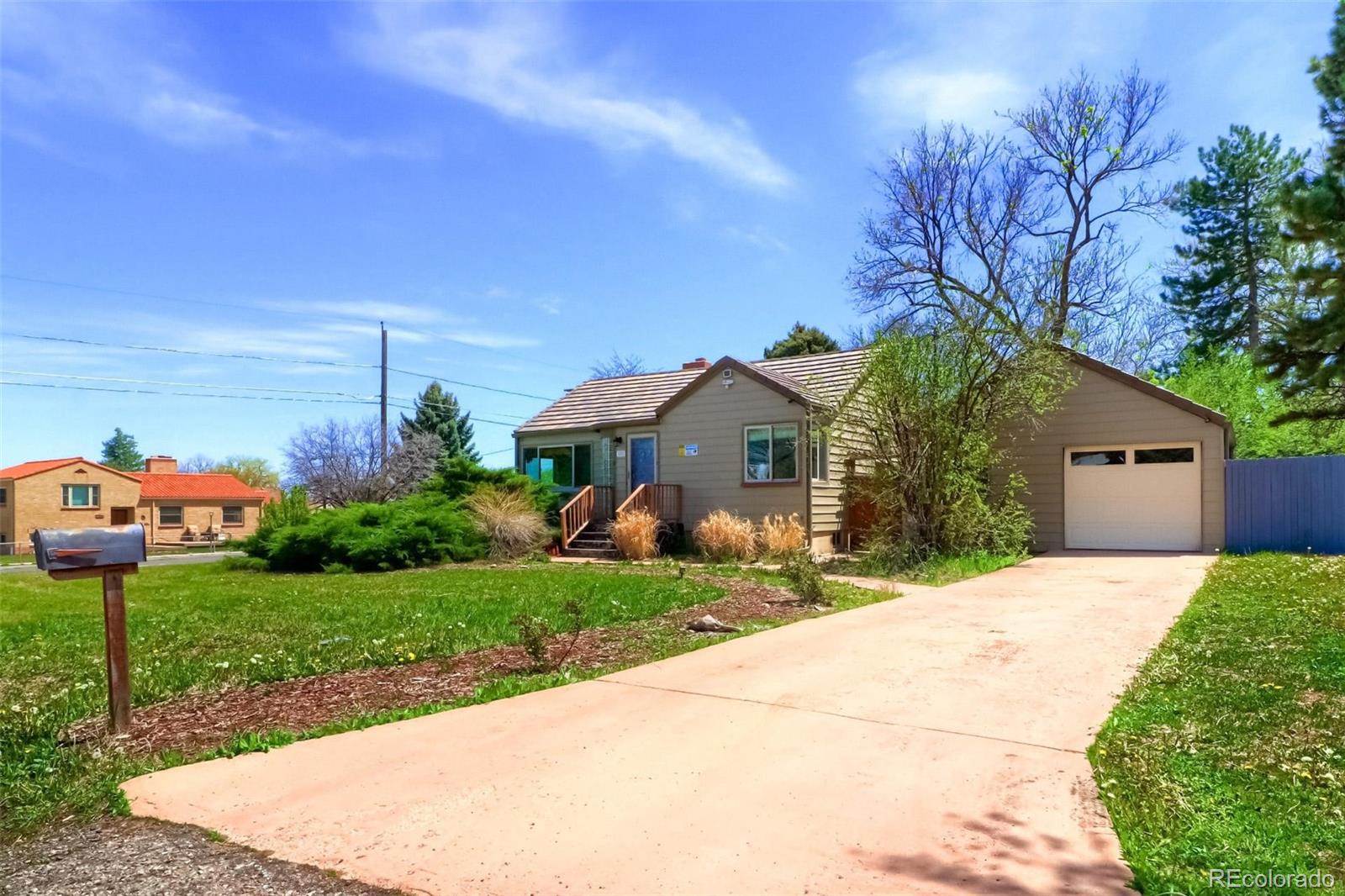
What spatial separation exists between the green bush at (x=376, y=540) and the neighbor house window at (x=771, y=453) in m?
6.08

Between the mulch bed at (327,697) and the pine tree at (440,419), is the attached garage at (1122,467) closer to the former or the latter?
the mulch bed at (327,697)

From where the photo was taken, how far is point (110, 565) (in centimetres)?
479

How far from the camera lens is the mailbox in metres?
4.56

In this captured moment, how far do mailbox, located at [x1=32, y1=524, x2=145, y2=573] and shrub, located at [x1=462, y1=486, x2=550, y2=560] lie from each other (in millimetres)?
13025

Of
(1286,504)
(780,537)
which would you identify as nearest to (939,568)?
(780,537)

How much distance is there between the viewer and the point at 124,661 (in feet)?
16.2

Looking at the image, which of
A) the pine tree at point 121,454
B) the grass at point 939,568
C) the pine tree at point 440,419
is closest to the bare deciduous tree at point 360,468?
the pine tree at point 440,419

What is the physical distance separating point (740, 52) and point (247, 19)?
594 cm

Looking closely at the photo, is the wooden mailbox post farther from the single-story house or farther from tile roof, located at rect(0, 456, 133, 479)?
tile roof, located at rect(0, 456, 133, 479)

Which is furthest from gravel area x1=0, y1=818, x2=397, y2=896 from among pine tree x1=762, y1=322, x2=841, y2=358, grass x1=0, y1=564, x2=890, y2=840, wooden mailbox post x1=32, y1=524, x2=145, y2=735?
pine tree x1=762, y1=322, x2=841, y2=358

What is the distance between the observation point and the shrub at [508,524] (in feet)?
58.8

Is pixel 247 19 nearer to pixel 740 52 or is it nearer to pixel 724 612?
pixel 740 52

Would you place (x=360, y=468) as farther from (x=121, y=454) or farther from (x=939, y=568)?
(x=121, y=454)

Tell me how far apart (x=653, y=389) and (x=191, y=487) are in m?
37.7
